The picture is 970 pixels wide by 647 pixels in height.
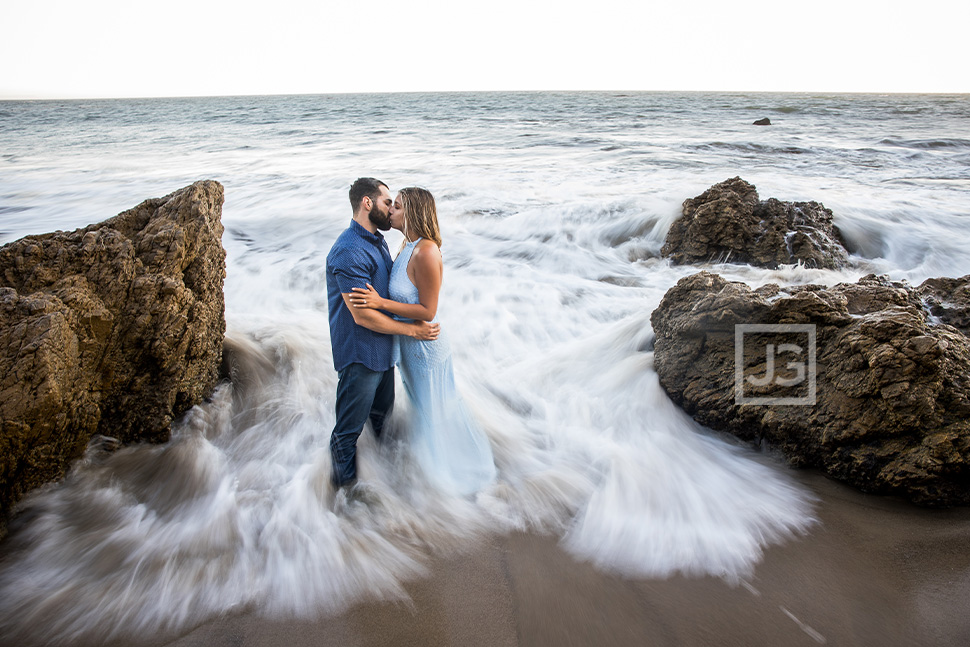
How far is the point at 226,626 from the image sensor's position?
2199 millimetres

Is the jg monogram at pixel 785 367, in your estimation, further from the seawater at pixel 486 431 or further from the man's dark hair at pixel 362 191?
the man's dark hair at pixel 362 191

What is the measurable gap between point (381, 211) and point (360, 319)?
59cm

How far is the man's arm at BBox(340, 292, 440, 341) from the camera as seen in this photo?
8.32 ft

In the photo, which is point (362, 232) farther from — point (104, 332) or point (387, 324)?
point (104, 332)

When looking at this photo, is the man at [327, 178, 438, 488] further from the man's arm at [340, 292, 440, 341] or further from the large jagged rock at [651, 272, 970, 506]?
the large jagged rock at [651, 272, 970, 506]

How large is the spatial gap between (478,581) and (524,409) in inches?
70.5

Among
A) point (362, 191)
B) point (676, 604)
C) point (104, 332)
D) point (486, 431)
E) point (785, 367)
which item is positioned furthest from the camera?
point (486, 431)

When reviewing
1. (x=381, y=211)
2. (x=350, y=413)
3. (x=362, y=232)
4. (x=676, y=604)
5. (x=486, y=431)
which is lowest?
(x=676, y=604)

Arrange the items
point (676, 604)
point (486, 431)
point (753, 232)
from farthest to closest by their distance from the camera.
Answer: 1. point (753, 232)
2. point (486, 431)
3. point (676, 604)

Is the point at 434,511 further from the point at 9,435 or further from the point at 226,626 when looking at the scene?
the point at 9,435

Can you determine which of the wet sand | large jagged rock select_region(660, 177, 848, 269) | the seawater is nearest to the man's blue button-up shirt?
the seawater

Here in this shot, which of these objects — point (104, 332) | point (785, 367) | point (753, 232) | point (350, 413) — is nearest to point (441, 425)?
point (350, 413)

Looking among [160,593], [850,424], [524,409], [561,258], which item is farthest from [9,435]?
[561,258]

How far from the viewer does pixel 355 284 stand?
256cm
